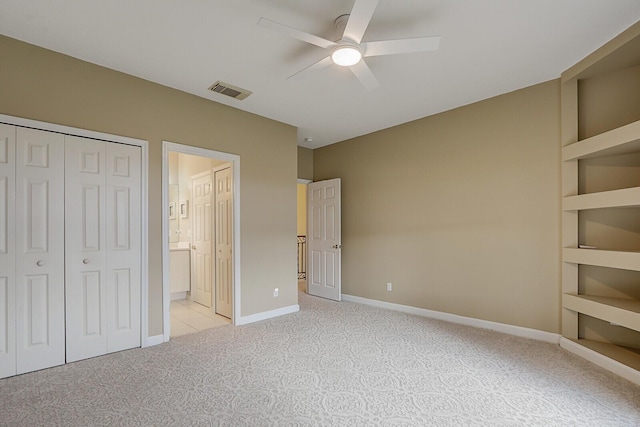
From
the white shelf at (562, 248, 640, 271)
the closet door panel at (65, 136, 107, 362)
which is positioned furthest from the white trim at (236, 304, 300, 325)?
the white shelf at (562, 248, 640, 271)

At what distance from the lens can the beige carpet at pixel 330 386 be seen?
2.13 meters

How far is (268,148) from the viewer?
4.56 m

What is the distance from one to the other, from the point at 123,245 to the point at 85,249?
315 millimetres

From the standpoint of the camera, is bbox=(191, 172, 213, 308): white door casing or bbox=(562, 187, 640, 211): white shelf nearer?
bbox=(562, 187, 640, 211): white shelf

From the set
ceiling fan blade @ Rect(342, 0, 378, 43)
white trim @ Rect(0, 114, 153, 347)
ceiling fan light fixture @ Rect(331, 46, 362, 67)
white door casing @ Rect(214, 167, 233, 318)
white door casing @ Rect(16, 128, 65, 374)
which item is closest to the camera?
ceiling fan blade @ Rect(342, 0, 378, 43)

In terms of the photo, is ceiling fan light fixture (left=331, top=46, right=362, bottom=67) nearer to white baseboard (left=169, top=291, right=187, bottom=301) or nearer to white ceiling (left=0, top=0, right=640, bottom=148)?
white ceiling (left=0, top=0, right=640, bottom=148)

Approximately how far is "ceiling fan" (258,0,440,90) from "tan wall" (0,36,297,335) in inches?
72.9

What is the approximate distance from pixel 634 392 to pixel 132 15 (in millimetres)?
4778

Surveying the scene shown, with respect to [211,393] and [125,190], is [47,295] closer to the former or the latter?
[125,190]

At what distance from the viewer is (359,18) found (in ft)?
6.69

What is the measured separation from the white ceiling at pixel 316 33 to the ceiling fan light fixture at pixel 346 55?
250mm

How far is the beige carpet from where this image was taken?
213 cm

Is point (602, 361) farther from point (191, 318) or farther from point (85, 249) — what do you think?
point (85, 249)

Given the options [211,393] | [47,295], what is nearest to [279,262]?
[211,393]
